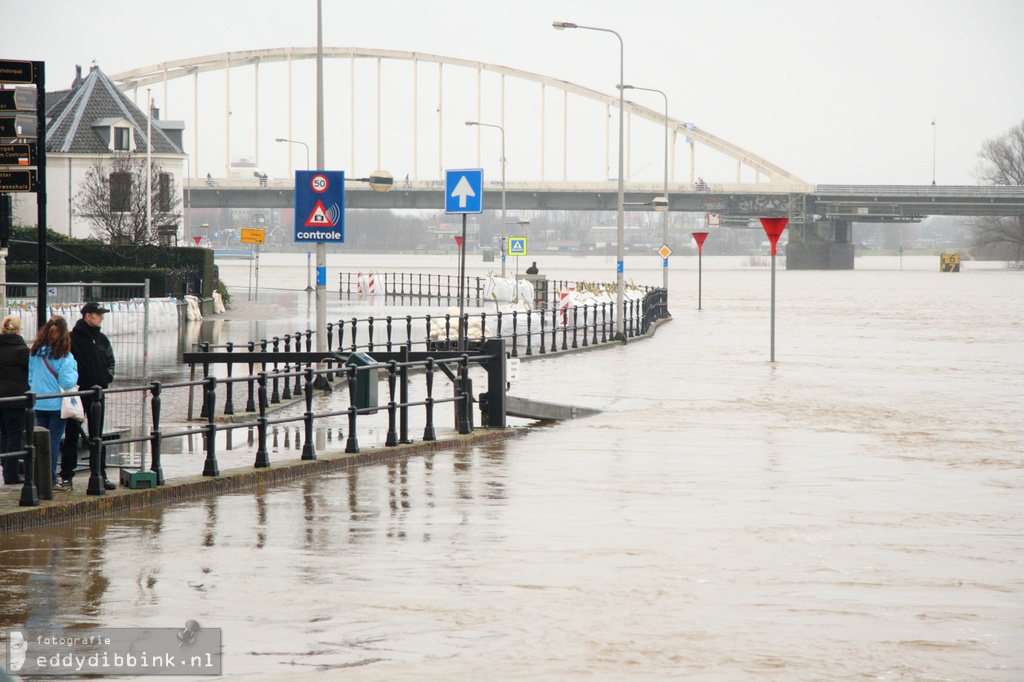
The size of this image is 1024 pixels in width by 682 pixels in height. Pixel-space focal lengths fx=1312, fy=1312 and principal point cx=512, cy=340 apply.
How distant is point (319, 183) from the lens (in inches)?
832

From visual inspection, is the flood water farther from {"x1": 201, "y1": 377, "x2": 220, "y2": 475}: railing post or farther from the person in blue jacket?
the person in blue jacket

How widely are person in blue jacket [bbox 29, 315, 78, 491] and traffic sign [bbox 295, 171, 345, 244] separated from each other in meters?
9.89

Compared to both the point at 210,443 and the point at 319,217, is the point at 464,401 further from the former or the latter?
the point at 319,217

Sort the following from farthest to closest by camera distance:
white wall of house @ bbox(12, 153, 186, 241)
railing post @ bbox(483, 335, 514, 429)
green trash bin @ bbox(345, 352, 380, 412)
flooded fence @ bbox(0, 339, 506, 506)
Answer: white wall of house @ bbox(12, 153, 186, 241) < railing post @ bbox(483, 335, 514, 429) < green trash bin @ bbox(345, 352, 380, 412) < flooded fence @ bbox(0, 339, 506, 506)

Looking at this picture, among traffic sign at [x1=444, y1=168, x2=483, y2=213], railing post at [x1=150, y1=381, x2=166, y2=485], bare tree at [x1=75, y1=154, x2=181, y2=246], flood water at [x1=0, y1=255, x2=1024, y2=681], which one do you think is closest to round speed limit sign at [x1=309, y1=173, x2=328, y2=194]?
traffic sign at [x1=444, y1=168, x2=483, y2=213]

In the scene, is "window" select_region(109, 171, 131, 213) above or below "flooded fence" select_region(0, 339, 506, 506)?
above

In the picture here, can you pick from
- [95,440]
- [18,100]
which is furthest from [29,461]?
[18,100]

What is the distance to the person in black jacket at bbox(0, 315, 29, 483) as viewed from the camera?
11.2 m

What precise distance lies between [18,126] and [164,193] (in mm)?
48050

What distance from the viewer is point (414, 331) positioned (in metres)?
39.2

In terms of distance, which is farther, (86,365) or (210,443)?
(210,443)

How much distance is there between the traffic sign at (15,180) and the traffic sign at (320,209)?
8993 mm

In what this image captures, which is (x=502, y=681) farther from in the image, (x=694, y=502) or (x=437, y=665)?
(x=694, y=502)

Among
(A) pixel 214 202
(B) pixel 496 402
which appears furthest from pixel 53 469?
(A) pixel 214 202
